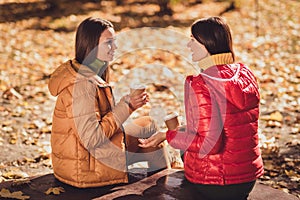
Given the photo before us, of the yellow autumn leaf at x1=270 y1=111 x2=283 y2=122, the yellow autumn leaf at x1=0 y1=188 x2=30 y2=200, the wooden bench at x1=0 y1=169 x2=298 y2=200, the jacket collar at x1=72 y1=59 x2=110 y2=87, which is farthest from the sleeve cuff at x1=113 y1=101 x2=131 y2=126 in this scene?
the yellow autumn leaf at x1=270 y1=111 x2=283 y2=122

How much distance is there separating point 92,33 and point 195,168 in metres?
1.11

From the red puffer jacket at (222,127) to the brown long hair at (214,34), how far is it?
0.10 m

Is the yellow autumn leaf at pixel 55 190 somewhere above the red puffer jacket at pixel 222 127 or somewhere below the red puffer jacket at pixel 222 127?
below

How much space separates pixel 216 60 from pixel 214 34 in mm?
160

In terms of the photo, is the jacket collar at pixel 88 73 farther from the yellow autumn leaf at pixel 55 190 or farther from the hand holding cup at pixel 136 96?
the yellow autumn leaf at pixel 55 190

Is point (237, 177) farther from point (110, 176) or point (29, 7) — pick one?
point (29, 7)

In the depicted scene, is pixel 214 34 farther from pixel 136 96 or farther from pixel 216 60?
pixel 136 96

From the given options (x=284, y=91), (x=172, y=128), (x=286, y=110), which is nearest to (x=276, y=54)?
(x=284, y=91)

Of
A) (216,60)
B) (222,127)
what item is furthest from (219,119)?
(216,60)

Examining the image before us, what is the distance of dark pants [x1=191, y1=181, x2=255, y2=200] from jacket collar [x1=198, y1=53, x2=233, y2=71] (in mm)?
753

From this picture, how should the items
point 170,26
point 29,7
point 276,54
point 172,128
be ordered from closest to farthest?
point 172,128 → point 276,54 → point 170,26 → point 29,7

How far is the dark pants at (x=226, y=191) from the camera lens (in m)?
3.50

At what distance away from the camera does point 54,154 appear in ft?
12.8

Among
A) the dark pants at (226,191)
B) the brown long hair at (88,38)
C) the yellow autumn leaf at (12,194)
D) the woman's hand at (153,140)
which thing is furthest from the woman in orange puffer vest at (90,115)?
the dark pants at (226,191)
